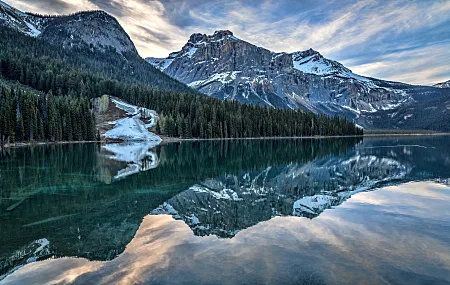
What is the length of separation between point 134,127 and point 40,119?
42601mm

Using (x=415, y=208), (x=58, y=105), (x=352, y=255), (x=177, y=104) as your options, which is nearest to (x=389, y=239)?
(x=352, y=255)

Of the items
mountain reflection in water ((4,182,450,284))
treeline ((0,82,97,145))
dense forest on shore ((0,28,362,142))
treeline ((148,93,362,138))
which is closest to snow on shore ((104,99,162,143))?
treeline ((148,93,362,138))

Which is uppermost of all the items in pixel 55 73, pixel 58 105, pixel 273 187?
pixel 55 73

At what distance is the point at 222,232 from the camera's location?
571 inches

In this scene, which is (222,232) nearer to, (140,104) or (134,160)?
(134,160)

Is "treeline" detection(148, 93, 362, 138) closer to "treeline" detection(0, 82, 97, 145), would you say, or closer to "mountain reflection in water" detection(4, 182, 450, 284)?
"treeline" detection(0, 82, 97, 145)

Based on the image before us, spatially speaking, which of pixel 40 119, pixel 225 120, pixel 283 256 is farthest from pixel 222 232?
pixel 225 120

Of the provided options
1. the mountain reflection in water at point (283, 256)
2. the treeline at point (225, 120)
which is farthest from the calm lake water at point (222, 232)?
the treeline at point (225, 120)

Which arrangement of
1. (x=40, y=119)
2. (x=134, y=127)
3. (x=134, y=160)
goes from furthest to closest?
(x=134, y=127) → (x=40, y=119) → (x=134, y=160)

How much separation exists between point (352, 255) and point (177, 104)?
14444cm

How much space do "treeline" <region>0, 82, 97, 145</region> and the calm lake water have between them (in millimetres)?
67374

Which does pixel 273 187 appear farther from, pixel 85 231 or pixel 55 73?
pixel 55 73

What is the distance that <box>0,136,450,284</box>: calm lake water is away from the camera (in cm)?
987

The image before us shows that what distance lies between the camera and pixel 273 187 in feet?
87.8
